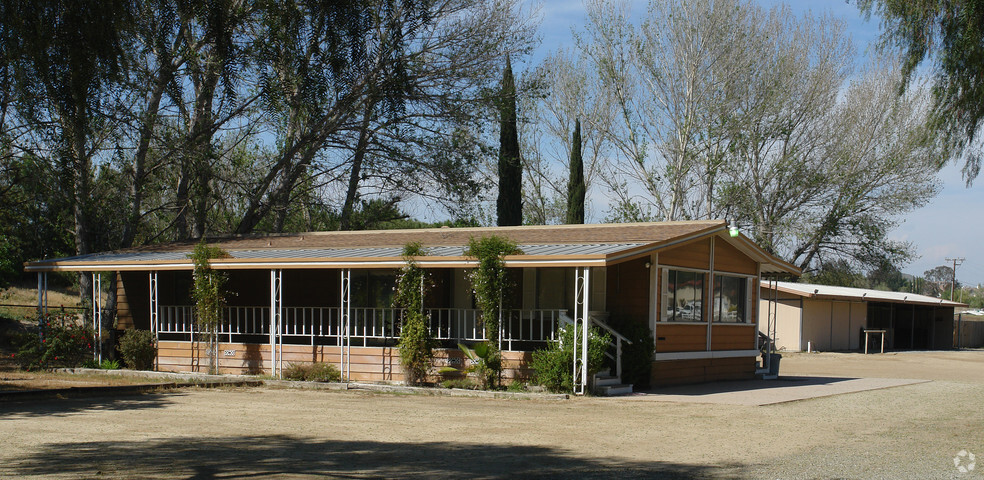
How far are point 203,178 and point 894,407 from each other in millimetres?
18066

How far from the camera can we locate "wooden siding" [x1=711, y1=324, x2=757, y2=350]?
18.1 meters

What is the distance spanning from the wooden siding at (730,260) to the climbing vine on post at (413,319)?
21.1 feet

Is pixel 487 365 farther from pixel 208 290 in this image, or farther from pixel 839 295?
pixel 839 295

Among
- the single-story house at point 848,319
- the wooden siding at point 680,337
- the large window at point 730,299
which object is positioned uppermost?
the large window at point 730,299

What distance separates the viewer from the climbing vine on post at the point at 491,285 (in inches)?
570

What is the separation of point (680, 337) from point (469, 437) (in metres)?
8.04

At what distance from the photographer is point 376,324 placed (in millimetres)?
18047

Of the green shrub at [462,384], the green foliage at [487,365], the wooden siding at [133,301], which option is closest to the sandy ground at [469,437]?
the green foliage at [487,365]

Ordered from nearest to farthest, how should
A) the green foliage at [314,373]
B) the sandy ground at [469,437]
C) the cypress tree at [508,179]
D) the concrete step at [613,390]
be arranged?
the sandy ground at [469,437]
the concrete step at [613,390]
the green foliage at [314,373]
the cypress tree at [508,179]

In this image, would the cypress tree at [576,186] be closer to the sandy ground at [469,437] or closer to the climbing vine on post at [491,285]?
the climbing vine on post at [491,285]

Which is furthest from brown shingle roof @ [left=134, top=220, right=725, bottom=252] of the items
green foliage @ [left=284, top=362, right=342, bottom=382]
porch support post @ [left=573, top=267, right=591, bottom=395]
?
green foliage @ [left=284, top=362, right=342, bottom=382]

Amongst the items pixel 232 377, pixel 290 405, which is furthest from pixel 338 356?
pixel 290 405

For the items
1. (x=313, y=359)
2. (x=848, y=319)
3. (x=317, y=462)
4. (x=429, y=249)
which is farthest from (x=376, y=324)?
(x=848, y=319)

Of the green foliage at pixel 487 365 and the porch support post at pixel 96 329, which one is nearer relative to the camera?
the green foliage at pixel 487 365
